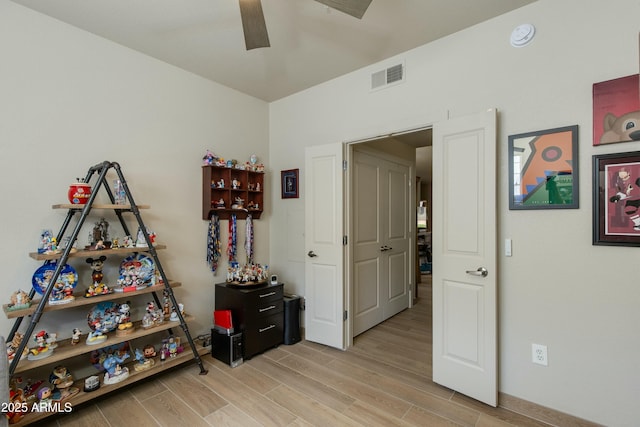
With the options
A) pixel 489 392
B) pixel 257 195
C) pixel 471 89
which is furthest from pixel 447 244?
pixel 257 195

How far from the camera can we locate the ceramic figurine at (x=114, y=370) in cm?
219

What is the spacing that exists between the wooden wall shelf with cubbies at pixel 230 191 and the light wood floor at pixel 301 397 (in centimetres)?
151

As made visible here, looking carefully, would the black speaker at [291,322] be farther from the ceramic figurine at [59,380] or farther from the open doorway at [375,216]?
the ceramic figurine at [59,380]

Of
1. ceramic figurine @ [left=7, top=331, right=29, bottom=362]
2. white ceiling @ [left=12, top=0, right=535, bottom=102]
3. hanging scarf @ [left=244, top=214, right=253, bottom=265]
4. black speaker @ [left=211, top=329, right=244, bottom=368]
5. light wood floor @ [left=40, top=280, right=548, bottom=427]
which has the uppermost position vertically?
white ceiling @ [left=12, top=0, right=535, bottom=102]

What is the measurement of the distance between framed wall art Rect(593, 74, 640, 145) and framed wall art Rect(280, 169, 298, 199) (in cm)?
265

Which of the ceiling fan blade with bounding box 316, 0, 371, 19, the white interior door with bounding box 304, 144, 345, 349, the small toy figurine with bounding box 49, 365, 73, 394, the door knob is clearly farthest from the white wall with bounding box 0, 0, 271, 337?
the door knob

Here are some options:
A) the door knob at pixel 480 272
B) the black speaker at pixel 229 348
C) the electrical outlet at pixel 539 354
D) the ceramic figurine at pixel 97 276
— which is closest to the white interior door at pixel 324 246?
the black speaker at pixel 229 348

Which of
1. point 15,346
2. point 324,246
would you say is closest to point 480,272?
point 324,246

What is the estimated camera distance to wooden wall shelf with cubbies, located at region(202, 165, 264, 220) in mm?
3105

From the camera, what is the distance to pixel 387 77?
9.15 ft

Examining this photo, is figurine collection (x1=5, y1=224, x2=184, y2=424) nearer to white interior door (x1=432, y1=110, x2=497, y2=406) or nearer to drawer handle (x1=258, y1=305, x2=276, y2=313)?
drawer handle (x1=258, y1=305, x2=276, y2=313)

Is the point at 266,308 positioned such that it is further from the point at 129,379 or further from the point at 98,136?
the point at 98,136

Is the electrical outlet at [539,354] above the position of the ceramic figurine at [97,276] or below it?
below

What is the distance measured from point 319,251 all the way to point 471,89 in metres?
2.02
